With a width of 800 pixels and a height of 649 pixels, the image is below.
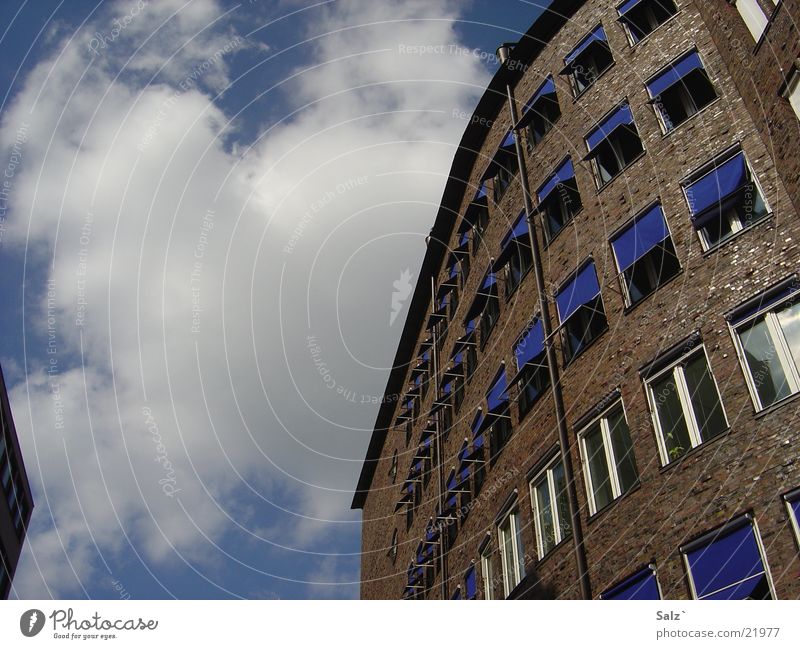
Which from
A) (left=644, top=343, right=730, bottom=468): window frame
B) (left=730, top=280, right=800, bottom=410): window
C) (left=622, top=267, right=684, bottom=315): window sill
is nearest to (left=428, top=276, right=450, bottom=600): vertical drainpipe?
(left=622, top=267, right=684, bottom=315): window sill

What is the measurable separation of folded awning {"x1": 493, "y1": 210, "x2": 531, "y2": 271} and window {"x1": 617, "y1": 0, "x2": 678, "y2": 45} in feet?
22.5

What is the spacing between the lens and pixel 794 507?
43.2 ft

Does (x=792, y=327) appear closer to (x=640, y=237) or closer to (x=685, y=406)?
(x=685, y=406)

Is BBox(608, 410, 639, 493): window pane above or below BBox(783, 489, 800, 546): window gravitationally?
above

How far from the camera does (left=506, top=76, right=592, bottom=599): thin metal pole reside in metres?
17.9

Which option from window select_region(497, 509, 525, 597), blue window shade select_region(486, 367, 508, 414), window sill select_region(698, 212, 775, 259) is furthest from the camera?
blue window shade select_region(486, 367, 508, 414)

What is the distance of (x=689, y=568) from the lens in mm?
14711

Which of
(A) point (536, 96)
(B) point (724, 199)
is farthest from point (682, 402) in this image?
(A) point (536, 96)

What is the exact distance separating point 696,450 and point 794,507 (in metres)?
2.49

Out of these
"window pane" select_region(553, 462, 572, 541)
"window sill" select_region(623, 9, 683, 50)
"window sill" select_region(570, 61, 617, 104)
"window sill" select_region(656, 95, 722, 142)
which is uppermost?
"window sill" select_region(570, 61, 617, 104)

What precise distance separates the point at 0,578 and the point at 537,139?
47.9 m

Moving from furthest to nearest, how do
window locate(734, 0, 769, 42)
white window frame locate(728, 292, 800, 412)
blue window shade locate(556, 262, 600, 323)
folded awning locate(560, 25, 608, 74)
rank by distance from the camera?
folded awning locate(560, 25, 608, 74) → blue window shade locate(556, 262, 600, 323) → window locate(734, 0, 769, 42) → white window frame locate(728, 292, 800, 412)

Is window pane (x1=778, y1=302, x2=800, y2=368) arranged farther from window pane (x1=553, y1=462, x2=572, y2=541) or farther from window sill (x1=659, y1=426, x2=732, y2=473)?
window pane (x1=553, y1=462, x2=572, y2=541)
